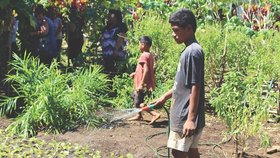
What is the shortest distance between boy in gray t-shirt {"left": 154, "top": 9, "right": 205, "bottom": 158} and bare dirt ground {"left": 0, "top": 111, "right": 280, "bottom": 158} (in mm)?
1470

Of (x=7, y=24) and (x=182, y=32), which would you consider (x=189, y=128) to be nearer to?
(x=182, y=32)

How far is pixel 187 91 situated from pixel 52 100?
2817 millimetres

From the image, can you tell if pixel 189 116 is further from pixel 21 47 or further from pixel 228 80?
pixel 21 47

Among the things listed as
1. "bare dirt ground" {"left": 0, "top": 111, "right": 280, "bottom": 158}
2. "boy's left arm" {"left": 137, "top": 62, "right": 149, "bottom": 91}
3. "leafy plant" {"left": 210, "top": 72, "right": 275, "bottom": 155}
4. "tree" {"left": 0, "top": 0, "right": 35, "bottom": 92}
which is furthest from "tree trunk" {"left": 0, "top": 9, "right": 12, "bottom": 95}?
"leafy plant" {"left": 210, "top": 72, "right": 275, "bottom": 155}

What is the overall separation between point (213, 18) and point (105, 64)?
2.05 m

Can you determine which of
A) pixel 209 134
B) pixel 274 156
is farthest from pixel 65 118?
pixel 274 156

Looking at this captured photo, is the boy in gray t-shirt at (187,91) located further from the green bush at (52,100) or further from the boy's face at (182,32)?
the green bush at (52,100)

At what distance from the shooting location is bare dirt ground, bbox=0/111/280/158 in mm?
5816

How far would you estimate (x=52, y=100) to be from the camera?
653cm

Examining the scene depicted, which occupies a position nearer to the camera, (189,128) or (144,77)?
(189,128)

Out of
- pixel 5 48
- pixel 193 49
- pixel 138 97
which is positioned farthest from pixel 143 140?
pixel 5 48

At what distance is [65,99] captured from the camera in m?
6.61

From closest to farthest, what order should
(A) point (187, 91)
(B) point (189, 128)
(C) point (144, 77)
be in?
(B) point (189, 128) < (A) point (187, 91) < (C) point (144, 77)

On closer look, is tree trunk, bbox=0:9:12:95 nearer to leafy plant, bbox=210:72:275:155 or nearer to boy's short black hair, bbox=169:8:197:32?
leafy plant, bbox=210:72:275:155
